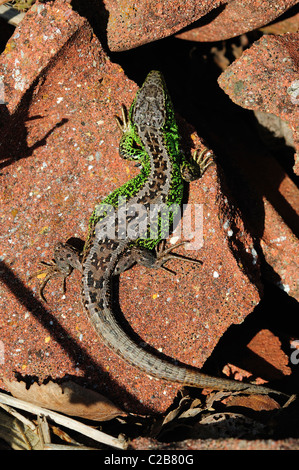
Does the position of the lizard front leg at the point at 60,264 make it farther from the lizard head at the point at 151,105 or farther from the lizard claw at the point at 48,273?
the lizard head at the point at 151,105

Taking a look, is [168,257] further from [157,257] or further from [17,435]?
[17,435]

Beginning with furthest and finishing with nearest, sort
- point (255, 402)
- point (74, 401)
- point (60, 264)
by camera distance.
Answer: point (60, 264)
point (255, 402)
point (74, 401)

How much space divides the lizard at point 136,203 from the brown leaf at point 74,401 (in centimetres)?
47

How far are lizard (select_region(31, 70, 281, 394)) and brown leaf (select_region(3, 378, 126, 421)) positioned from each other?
47cm

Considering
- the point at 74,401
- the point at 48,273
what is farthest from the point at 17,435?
the point at 48,273

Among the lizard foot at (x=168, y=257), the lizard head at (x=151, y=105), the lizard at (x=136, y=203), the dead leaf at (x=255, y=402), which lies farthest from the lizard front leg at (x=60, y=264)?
the dead leaf at (x=255, y=402)

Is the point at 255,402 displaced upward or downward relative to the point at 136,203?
downward

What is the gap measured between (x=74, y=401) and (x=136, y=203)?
63.5 inches

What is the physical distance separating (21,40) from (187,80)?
6.22ft

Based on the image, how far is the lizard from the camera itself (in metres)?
3.61

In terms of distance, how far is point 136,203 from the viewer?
365cm

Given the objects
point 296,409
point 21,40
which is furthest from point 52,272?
point 296,409

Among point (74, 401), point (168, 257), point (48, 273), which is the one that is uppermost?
point (48, 273)

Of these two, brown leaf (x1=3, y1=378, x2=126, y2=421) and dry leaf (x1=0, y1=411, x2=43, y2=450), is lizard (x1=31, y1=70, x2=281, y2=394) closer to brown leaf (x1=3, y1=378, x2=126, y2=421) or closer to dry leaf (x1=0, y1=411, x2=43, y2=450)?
brown leaf (x1=3, y1=378, x2=126, y2=421)
